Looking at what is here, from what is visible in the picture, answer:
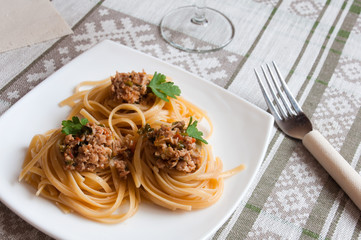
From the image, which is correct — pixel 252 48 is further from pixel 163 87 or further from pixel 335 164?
pixel 335 164

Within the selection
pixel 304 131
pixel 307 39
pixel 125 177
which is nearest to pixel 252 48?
pixel 307 39

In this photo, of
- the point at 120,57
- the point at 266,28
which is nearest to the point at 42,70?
the point at 120,57

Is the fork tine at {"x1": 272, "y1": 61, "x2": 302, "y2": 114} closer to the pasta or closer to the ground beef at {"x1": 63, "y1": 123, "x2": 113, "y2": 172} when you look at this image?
the pasta

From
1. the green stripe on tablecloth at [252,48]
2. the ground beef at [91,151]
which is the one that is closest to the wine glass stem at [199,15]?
the green stripe on tablecloth at [252,48]

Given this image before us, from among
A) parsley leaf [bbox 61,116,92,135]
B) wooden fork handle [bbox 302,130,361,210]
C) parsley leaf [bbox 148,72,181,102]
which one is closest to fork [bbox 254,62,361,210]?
wooden fork handle [bbox 302,130,361,210]

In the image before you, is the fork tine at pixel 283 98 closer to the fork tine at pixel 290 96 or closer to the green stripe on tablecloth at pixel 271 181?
the fork tine at pixel 290 96

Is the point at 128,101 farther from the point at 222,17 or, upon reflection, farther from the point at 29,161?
the point at 222,17
